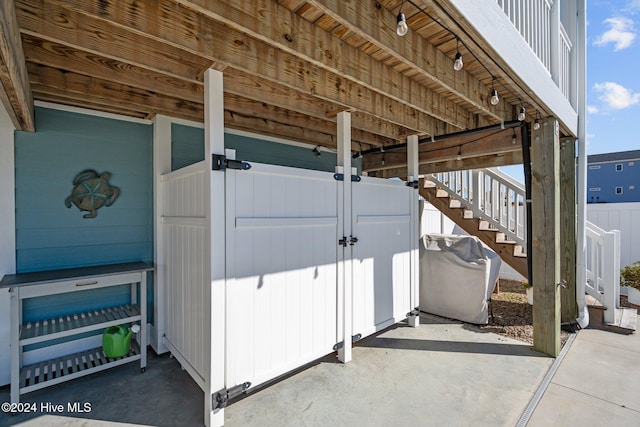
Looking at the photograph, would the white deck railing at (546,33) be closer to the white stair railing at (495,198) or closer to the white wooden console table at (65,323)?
the white stair railing at (495,198)

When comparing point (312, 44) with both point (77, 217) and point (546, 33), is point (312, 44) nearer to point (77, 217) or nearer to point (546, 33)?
point (546, 33)

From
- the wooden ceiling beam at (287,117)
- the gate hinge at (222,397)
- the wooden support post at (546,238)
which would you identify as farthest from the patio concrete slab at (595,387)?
the wooden ceiling beam at (287,117)

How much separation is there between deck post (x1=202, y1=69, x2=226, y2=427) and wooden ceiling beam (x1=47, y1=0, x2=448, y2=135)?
0.77 feet

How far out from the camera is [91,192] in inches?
109

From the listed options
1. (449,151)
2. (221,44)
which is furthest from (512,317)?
(221,44)

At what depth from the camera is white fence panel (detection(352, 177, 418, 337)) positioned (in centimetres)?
304

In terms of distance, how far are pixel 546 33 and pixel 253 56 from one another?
9.12 ft

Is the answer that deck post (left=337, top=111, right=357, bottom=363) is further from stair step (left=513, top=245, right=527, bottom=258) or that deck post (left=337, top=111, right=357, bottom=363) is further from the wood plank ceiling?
stair step (left=513, top=245, right=527, bottom=258)

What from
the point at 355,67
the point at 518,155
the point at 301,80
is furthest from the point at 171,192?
the point at 518,155

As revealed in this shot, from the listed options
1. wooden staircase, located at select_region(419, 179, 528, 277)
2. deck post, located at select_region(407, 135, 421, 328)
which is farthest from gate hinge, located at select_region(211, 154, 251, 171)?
wooden staircase, located at select_region(419, 179, 528, 277)

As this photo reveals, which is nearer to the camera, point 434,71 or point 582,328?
point 434,71

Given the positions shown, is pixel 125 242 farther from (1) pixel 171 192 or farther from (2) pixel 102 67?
(2) pixel 102 67

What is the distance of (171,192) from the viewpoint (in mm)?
2738

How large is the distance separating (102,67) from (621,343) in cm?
552
